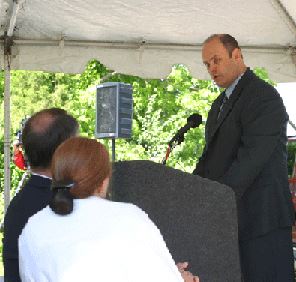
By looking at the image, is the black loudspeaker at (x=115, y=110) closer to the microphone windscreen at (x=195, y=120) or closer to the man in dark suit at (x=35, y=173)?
the microphone windscreen at (x=195, y=120)

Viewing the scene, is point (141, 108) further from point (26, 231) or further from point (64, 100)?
point (26, 231)

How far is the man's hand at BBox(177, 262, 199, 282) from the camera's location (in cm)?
202

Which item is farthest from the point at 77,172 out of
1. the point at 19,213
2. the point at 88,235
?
the point at 19,213

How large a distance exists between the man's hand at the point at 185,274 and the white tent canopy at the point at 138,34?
3836 millimetres

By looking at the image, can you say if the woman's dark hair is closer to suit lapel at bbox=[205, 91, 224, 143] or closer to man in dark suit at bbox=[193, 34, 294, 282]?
man in dark suit at bbox=[193, 34, 294, 282]

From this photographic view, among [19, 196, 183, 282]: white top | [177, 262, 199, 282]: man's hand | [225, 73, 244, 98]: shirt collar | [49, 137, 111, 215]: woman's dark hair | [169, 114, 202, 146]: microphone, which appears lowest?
[177, 262, 199, 282]: man's hand

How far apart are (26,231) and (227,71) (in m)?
1.65

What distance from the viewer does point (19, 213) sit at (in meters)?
2.41

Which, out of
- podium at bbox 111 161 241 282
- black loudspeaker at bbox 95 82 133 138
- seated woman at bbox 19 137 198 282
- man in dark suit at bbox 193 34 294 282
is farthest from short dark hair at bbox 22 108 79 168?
black loudspeaker at bbox 95 82 133 138

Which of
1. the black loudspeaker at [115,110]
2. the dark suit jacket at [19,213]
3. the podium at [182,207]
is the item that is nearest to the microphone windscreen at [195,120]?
the dark suit jacket at [19,213]

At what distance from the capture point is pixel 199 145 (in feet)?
60.2

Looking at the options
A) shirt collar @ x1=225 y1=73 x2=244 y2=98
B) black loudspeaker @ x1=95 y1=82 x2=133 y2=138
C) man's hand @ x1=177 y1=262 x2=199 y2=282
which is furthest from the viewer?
black loudspeaker @ x1=95 y1=82 x2=133 y2=138

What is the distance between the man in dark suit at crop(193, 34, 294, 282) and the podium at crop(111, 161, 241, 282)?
2.84 feet

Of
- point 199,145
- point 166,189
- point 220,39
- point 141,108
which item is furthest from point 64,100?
point 166,189
